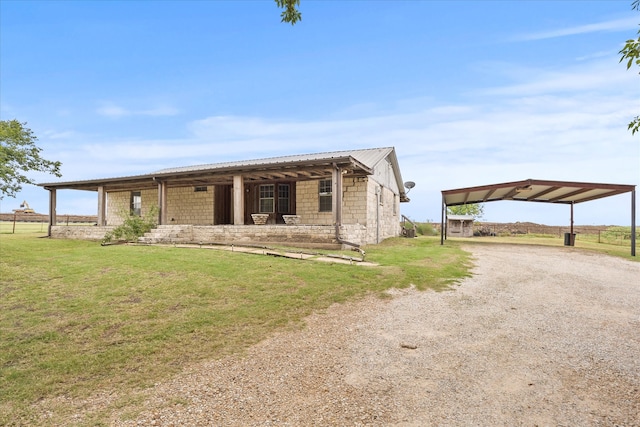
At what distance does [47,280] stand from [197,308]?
4.81 meters

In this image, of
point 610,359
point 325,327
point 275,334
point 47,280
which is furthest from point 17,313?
point 610,359

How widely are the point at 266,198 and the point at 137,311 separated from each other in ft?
46.3

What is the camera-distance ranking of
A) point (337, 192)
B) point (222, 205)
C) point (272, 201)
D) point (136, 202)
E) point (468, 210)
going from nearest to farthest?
point (337, 192)
point (272, 201)
point (222, 205)
point (136, 202)
point (468, 210)

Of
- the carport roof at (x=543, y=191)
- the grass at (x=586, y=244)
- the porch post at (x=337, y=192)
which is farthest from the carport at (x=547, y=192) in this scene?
the porch post at (x=337, y=192)

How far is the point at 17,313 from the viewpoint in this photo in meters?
6.36

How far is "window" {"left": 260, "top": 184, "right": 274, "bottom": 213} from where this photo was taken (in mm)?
20031

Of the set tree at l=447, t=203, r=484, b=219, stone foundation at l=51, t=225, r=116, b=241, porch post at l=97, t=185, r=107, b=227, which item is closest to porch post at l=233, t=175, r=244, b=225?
stone foundation at l=51, t=225, r=116, b=241

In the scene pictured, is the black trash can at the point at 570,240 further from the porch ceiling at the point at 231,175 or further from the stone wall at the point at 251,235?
the stone wall at the point at 251,235

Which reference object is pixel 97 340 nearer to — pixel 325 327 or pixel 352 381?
pixel 325 327

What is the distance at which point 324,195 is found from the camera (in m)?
18.4

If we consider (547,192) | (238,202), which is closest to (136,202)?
(238,202)

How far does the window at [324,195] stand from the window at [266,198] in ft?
10.1

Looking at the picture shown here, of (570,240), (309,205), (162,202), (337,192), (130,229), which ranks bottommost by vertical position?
(570,240)

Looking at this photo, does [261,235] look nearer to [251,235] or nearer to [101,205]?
[251,235]
